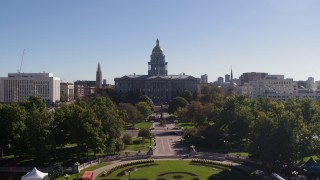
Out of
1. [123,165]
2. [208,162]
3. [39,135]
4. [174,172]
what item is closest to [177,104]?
[208,162]

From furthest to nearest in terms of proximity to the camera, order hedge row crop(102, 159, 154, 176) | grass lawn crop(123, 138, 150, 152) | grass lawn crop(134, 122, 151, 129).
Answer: grass lawn crop(134, 122, 151, 129), grass lawn crop(123, 138, 150, 152), hedge row crop(102, 159, 154, 176)

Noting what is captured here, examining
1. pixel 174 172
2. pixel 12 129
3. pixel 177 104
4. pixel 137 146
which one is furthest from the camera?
pixel 177 104

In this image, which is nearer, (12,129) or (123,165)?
(123,165)

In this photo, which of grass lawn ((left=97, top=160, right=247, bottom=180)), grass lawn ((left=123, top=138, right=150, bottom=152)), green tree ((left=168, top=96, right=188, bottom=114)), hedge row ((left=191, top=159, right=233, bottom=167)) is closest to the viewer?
grass lawn ((left=97, top=160, right=247, bottom=180))

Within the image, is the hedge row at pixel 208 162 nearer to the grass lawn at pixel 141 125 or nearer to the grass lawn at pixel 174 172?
the grass lawn at pixel 174 172

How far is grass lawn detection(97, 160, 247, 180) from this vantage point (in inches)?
2402

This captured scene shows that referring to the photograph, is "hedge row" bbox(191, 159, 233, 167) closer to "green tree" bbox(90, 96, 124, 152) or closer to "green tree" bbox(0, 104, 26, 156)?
"green tree" bbox(90, 96, 124, 152)

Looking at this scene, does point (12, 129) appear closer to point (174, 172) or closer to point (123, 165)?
point (123, 165)

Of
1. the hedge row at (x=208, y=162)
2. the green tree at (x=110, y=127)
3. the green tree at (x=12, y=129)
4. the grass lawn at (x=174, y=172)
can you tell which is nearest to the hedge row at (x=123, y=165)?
the grass lawn at (x=174, y=172)

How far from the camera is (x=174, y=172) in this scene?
209 feet

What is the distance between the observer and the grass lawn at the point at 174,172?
61000mm

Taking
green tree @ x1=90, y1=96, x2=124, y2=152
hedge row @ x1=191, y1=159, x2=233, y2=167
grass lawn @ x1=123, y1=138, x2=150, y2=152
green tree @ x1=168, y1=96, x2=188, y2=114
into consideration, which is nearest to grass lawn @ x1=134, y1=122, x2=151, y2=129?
green tree @ x1=168, y1=96, x2=188, y2=114

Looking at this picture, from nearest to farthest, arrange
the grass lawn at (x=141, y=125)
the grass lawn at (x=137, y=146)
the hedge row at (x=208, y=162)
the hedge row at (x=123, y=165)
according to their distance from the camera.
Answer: the hedge row at (x=123, y=165)
the hedge row at (x=208, y=162)
the grass lawn at (x=137, y=146)
the grass lawn at (x=141, y=125)

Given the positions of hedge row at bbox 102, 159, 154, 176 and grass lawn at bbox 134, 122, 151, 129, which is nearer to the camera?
hedge row at bbox 102, 159, 154, 176
